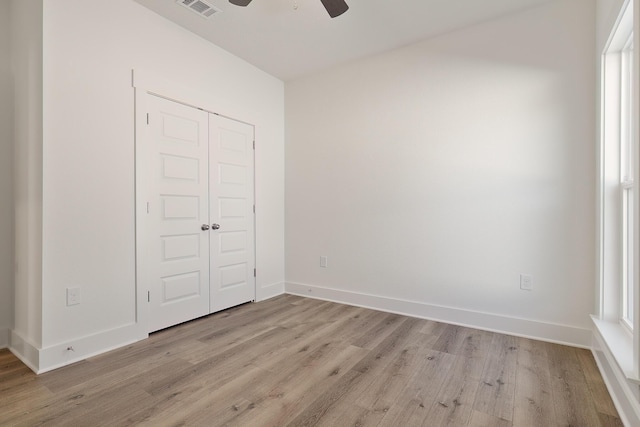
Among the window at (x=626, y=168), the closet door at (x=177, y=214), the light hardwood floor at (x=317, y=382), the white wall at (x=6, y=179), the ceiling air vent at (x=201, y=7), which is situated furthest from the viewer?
the closet door at (x=177, y=214)

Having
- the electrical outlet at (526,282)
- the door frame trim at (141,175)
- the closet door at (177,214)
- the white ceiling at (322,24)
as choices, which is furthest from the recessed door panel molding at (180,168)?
the electrical outlet at (526,282)

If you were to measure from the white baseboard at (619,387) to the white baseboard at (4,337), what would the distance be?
4143mm

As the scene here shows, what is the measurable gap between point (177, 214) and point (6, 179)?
1270 millimetres

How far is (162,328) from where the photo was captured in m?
2.86

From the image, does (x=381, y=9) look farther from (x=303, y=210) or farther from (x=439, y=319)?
(x=439, y=319)

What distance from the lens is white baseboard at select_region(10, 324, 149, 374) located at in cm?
214

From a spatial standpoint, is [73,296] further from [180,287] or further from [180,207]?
[180,207]

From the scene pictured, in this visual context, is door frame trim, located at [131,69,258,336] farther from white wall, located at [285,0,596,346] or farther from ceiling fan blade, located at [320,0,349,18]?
white wall, located at [285,0,596,346]

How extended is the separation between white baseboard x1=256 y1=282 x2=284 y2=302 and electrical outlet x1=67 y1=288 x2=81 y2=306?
185cm

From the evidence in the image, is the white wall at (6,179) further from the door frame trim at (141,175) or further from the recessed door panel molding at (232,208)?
the recessed door panel molding at (232,208)

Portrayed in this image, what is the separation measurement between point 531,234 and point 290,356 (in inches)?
89.2

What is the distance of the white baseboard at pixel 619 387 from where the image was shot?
151cm

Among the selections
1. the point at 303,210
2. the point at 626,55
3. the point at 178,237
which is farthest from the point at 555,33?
the point at 178,237

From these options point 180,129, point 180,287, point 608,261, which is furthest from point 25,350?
point 608,261
